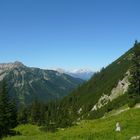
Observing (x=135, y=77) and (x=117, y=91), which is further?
(x=117, y=91)

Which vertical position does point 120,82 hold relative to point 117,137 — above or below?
above

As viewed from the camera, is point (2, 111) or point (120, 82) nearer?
point (2, 111)

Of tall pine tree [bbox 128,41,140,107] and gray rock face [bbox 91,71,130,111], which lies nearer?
tall pine tree [bbox 128,41,140,107]

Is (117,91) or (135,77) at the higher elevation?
(117,91)

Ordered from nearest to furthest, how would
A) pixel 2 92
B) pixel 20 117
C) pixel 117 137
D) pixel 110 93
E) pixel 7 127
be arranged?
1. pixel 117 137
2. pixel 7 127
3. pixel 2 92
4. pixel 20 117
5. pixel 110 93

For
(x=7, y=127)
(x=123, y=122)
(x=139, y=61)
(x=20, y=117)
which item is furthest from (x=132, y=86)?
(x=20, y=117)

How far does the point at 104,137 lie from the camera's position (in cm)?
3188

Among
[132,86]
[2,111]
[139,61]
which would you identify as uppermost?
[139,61]

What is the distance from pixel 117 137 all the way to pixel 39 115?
512 feet

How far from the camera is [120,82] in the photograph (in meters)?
187

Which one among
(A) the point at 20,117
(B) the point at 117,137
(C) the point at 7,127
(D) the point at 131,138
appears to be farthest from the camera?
(A) the point at 20,117

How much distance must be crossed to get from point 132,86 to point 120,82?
102m

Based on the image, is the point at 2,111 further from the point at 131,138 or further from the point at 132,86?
the point at 131,138

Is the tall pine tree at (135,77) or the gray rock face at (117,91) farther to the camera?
the gray rock face at (117,91)
